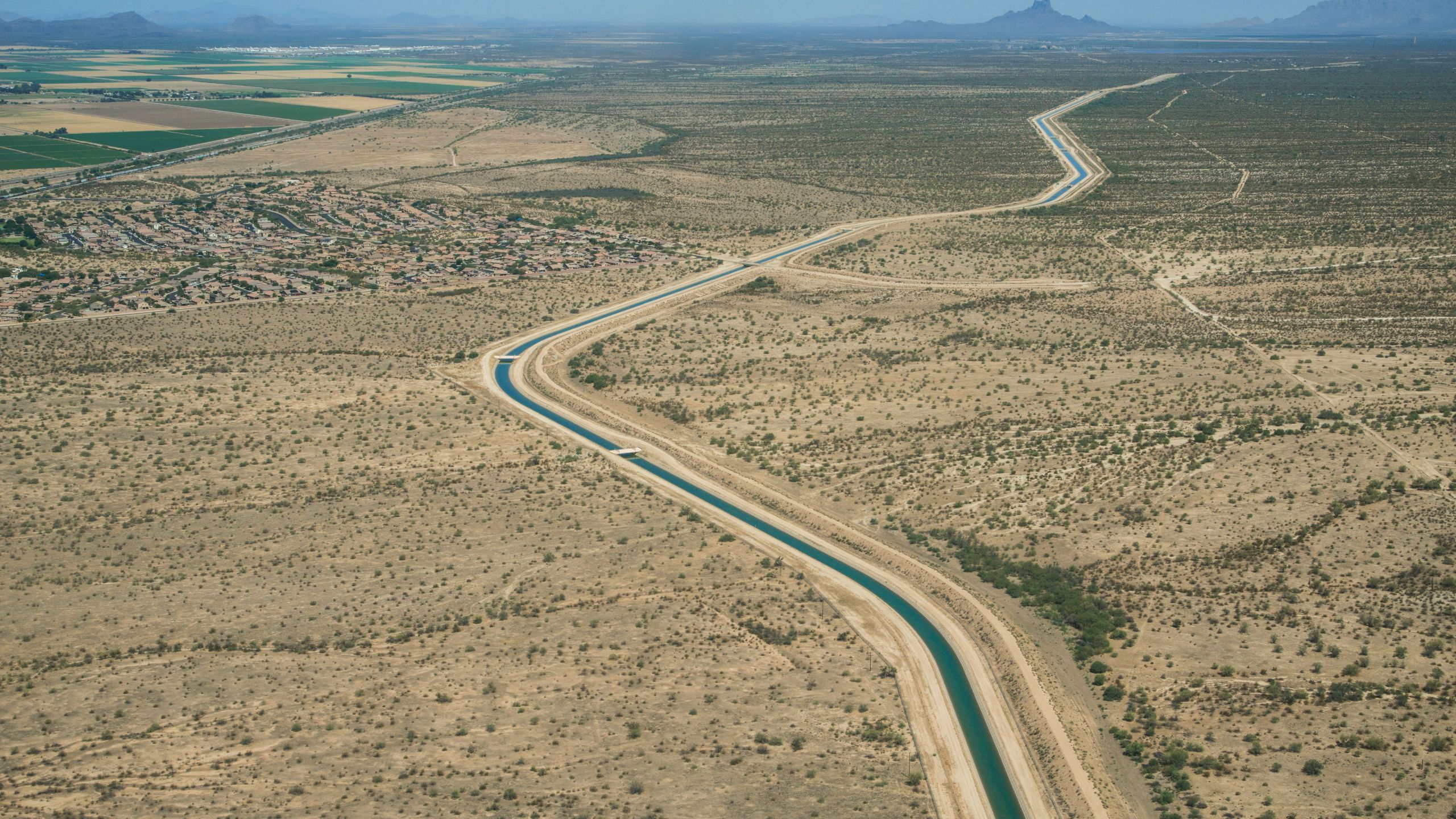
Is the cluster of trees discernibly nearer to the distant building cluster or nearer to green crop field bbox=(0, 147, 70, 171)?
the distant building cluster

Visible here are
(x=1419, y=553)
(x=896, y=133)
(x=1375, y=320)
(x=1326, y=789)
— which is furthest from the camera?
(x=896, y=133)

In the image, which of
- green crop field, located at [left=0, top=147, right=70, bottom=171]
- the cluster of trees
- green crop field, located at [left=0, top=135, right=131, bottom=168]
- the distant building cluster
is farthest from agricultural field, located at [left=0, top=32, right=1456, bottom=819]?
green crop field, located at [left=0, top=135, right=131, bottom=168]

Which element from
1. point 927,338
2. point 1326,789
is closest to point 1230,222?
point 927,338

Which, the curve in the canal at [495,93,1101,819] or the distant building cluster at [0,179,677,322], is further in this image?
the distant building cluster at [0,179,677,322]

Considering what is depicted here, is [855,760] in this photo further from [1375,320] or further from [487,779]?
[1375,320]

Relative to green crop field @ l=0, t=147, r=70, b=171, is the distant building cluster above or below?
below

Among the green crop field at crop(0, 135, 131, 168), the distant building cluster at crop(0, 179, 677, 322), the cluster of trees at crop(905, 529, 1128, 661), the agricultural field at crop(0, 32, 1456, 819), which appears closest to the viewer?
the agricultural field at crop(0, 32, 1456, 819)

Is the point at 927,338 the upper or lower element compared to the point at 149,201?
lower
